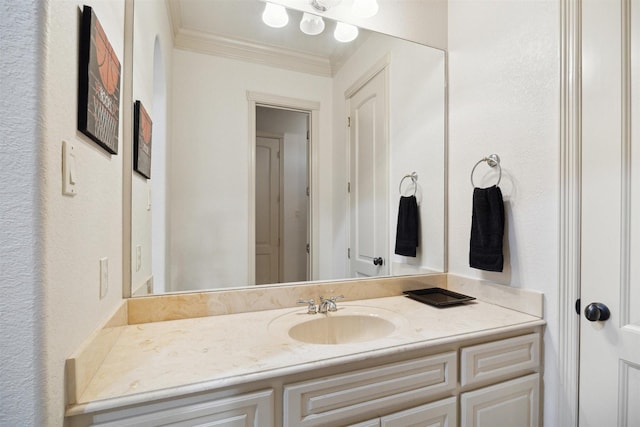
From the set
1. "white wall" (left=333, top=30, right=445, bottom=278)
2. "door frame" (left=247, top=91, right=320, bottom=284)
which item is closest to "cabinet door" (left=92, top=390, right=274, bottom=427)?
"door frame" (left=247, top=91, right=320, bottom=284)

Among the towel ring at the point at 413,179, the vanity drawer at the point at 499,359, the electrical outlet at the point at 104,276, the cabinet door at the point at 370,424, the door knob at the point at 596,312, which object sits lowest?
the cabinet door at the point at 370,424

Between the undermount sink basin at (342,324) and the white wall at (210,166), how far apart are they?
31 cm

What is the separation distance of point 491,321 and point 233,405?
97 centimetres

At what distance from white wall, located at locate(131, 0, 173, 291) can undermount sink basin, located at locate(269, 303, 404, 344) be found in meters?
0.56

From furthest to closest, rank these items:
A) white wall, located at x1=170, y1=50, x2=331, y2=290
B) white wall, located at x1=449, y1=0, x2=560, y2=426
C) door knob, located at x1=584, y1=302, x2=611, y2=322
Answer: white wall, located at x1=170, y1=50, x2=331, y2=290 → white wall, located at x1=449, y1=0, x2=560, y2=426 → door knob, located at x1=584, y1=302, x2=611, y2=322

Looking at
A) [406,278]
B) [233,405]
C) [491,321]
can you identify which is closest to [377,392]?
[233,405]

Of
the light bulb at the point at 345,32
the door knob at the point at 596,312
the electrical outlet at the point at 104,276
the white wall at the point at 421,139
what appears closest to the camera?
the electrical outlet at the point at 104,276

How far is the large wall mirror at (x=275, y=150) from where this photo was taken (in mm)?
1287

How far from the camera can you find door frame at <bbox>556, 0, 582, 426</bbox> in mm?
1142

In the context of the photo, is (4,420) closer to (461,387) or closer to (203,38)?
(461,387)

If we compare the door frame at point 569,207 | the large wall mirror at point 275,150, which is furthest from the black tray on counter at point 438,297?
the door frame at point 569,207

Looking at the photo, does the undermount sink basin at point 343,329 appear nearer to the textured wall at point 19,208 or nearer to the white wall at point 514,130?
the white wall at point 514,130

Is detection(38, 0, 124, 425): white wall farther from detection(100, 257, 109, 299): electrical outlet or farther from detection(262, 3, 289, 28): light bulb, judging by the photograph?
detection(262, 3, 289, 28): light bulb

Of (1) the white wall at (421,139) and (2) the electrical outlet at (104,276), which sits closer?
(2) the electrical outlet at (104,276)
